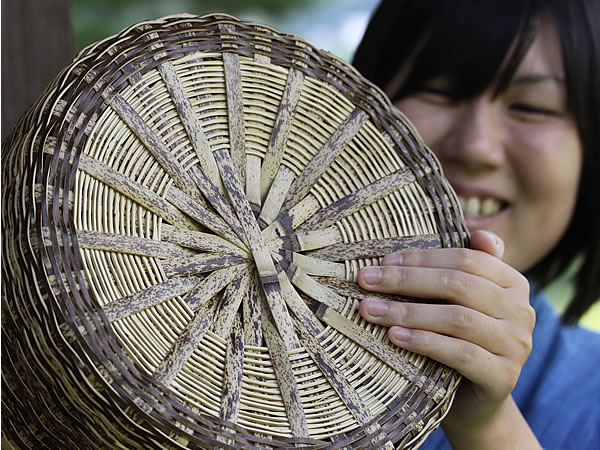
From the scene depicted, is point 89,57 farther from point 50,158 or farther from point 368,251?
point 368,251

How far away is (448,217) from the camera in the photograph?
674 millimetres

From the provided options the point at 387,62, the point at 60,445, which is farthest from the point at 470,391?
the point at 387,62

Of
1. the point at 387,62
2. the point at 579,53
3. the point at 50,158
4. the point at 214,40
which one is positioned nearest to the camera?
the point at 50,158

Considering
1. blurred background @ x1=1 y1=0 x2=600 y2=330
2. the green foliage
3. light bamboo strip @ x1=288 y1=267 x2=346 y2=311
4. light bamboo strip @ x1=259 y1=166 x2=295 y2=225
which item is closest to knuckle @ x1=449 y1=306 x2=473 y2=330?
light bamboo strip @ x1=288 y1=267 x2=346 y2=311

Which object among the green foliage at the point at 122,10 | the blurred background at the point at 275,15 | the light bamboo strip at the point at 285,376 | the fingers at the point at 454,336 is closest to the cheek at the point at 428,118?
the fingers at the point at 454,336

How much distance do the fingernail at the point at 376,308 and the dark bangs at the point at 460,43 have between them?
53cm

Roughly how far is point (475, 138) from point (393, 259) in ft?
1.36

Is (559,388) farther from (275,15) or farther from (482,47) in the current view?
(275,15)

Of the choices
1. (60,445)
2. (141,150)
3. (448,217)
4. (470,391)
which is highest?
(141,150)

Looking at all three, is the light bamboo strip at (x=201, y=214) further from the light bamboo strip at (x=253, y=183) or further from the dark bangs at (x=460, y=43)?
the dark bangs at (x=460, y=43)

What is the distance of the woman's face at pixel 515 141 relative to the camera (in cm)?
99

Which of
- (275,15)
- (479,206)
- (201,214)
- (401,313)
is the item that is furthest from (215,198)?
(275,15)

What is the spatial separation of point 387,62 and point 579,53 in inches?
13.1

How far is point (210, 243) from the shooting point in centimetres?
58
